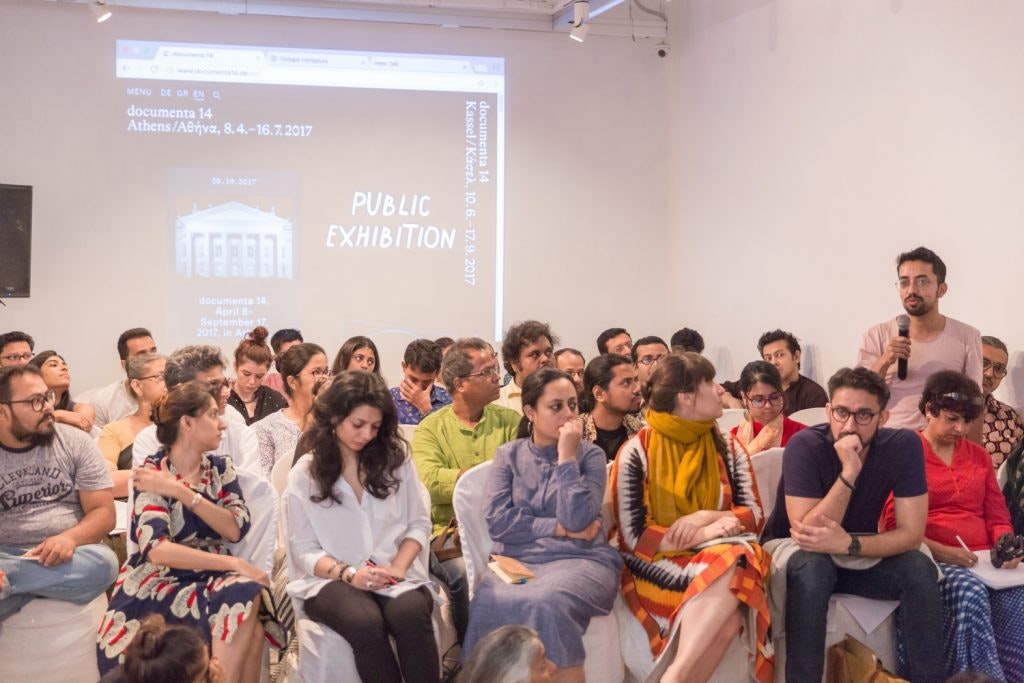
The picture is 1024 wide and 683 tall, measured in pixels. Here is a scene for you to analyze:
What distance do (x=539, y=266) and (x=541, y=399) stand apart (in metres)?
4.38

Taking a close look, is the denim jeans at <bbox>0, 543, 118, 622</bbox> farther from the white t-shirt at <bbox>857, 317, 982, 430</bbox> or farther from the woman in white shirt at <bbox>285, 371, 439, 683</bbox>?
the white t-shirt at <bbox>857, 317, 982, 430</bbox>

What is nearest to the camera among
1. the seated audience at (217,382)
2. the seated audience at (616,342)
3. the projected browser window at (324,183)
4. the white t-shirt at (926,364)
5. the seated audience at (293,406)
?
the seated audience at (217,382)

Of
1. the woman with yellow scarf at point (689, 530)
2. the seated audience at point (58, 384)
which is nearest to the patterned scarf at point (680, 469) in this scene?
the woman with yellow scarf at point (689, 530)

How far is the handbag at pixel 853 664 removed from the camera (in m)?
3.34

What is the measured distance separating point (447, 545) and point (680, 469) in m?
0.90

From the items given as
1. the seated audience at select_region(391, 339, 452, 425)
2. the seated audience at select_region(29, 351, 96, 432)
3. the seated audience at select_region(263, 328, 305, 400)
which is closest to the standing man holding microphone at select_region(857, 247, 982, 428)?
the seated audience at select_region(391, 339, 452, 425)

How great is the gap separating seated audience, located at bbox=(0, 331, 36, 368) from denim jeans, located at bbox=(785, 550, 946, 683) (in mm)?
4128

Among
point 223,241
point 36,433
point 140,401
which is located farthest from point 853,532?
point 223,241

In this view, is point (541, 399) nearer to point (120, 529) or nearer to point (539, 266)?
point (120, 529)

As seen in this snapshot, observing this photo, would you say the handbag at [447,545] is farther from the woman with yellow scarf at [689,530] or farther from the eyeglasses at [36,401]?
the eyeglasses at [36,401]

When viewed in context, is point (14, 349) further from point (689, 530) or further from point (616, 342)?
point (689, 530)

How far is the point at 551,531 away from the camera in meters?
3.61

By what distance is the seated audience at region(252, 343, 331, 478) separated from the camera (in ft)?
14.8

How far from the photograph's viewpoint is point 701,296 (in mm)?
7859
